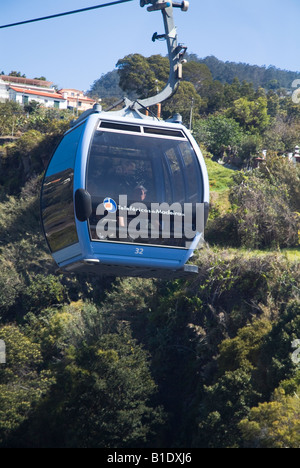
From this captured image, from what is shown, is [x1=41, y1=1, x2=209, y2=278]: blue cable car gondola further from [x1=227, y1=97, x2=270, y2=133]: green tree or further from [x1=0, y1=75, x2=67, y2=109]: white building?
[x1=0, y1=75, x2=67, y2=109]: white building

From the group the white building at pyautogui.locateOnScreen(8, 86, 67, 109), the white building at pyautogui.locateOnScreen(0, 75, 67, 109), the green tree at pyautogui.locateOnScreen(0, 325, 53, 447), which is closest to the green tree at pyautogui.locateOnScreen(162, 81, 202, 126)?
the green tree at pyautogui.locateOnScreen(0, 325, 53, 447)

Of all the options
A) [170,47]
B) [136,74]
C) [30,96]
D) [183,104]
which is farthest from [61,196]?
[30,96]

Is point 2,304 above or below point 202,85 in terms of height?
below

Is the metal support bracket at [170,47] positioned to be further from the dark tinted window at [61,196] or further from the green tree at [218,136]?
the green tree at [218,136]

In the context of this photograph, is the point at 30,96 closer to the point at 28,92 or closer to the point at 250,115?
the point at 28,92

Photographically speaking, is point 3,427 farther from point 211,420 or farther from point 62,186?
point 62,186

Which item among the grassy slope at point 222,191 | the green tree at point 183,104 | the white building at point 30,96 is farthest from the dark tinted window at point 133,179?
the white building at point 30,96
